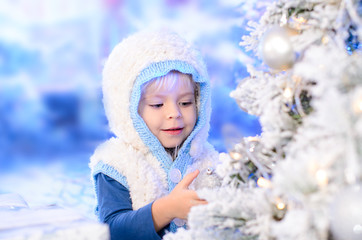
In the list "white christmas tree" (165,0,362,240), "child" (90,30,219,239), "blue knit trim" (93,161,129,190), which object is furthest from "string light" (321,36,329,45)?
"blue knit trim" (93,161,129,190)

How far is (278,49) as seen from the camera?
0.62m

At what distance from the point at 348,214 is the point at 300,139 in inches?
4.4

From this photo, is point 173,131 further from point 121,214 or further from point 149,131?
point 121,214

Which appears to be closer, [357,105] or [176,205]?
[357,105]

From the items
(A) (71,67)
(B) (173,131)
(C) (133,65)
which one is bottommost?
(B) (173,131)

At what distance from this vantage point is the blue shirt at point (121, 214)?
999 millimetres

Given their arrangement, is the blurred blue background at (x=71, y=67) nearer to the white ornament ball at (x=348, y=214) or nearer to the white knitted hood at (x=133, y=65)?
the white knitted hood at (x=133, y=65)

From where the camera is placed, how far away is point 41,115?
2.54m

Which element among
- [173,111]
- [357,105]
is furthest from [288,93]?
[173,111]

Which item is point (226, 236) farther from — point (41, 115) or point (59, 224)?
point (41, 115)

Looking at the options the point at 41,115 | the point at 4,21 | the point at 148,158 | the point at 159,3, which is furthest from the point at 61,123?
the point at 148,158

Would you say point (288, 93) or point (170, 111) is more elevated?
point (170, 111)

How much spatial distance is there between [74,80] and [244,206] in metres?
2.14

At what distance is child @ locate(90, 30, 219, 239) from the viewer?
1161 millimetres
